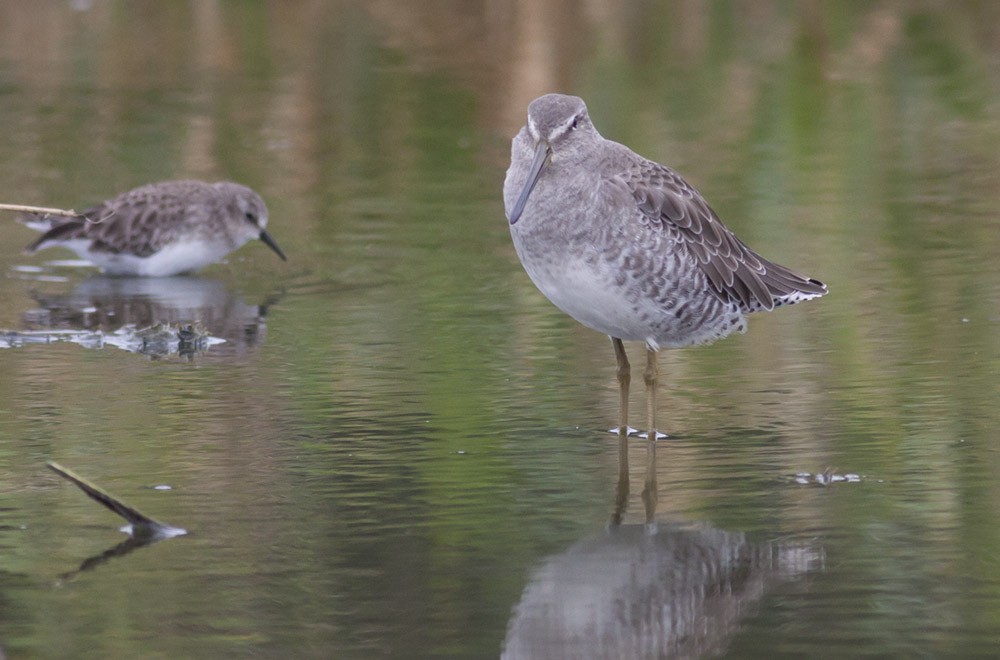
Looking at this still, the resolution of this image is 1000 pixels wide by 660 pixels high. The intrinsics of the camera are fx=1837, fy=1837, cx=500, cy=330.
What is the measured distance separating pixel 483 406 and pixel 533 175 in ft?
4.48

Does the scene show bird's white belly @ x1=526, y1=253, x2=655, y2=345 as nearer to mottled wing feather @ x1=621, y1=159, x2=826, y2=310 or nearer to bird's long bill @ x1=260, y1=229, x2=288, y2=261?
mottled wing feather @ x1=621, y1=159, x2=826, y2=310

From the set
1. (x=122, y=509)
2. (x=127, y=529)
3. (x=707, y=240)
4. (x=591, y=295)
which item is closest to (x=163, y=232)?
(x=707, y=240)

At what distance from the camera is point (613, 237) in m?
8.03

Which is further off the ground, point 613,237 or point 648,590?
point 613,237

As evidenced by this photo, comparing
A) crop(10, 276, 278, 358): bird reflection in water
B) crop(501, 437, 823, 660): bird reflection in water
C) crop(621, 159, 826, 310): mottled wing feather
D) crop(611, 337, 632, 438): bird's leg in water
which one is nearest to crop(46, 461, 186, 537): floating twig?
crop(501, 437, 823, 660): bird reflection in water

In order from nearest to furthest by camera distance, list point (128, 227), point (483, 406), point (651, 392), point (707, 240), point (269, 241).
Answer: point (651, 392), point (707, 240), point (483, 406), point (128, 227), point (269, 241)

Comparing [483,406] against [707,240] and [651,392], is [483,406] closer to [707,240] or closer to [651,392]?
[651,392]

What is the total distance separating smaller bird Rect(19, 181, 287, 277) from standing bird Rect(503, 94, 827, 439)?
485 centimetres

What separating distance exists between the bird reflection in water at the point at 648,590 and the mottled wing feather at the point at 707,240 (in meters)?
1.66

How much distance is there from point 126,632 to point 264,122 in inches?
505

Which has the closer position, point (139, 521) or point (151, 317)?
point (139, 521)

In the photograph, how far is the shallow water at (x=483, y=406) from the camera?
20.1ft

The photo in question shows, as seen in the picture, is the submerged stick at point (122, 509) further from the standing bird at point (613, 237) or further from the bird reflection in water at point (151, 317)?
the bird reflection in water at point (151, 317)

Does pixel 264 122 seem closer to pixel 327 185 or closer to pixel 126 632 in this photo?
pixel 327 185
